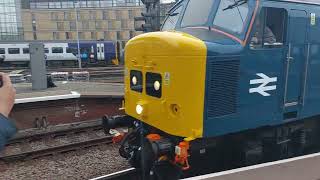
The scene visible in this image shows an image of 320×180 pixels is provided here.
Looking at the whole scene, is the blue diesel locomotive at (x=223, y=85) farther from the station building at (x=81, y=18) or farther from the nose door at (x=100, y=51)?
the station building at (x=81, y=18)

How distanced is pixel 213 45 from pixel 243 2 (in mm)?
1021

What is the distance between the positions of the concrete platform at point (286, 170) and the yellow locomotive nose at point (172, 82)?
2.81ft

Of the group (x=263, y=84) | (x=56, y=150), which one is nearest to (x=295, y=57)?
(x=263, y=84)

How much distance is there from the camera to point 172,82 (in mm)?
4715

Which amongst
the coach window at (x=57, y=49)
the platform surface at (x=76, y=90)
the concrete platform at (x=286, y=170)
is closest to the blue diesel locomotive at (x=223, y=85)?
the concrete platform at (x=286, y=170)

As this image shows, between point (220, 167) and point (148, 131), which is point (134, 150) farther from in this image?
point (220, 167)

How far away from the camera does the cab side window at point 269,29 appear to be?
204 inches

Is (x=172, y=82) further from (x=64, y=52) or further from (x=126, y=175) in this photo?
(x=64, y=52)

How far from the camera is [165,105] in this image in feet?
16.1

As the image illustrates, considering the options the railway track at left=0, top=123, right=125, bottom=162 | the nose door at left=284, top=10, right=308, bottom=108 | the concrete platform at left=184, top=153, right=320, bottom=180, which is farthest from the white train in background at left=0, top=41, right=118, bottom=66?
the concrete platform at left=184, top=153, right=320, bottom=180

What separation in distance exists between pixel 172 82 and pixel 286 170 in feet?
6.23

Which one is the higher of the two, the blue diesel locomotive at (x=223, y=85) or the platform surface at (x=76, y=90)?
the blue diesel locomotive at (x=223, y=85)

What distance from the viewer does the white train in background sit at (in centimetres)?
4241

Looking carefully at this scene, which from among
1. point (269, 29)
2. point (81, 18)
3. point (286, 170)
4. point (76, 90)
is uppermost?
point (81, 18)
